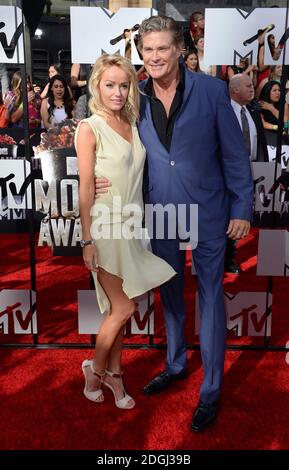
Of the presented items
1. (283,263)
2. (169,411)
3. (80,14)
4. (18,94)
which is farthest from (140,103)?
(18,94)

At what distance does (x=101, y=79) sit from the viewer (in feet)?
5.95

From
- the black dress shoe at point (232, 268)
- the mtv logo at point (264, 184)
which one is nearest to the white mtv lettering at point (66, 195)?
the mtv logo at point (264, 184)

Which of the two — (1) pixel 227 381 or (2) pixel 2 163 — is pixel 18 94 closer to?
(2) pixel 2 163

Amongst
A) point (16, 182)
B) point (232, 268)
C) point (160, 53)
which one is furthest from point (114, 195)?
point (232, 268)

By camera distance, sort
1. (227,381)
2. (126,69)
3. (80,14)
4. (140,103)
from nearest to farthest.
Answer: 1. (126,69)
2. (140,103)
3. (80,14)
4. (227,381)

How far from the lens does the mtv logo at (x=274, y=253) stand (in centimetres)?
248

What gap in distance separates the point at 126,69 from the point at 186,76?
24 cm

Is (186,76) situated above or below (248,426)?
above

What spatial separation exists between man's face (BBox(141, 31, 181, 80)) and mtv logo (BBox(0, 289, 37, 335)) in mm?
1322

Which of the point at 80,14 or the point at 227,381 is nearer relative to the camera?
the point at 80,14

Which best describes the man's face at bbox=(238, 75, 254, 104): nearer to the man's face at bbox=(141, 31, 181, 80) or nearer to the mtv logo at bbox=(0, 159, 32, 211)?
the man's face at bbox=(141, 31, 181, 80)

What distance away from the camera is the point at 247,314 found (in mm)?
2611

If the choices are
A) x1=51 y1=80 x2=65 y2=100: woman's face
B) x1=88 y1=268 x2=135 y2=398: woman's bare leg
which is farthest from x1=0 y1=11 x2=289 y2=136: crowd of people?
x1=88 y1=268 x2=135 y2=398: woman's bare leg
